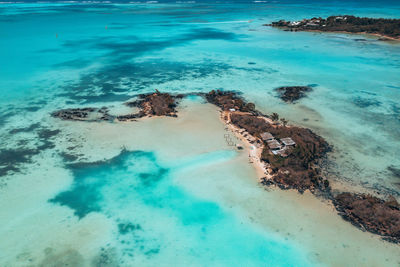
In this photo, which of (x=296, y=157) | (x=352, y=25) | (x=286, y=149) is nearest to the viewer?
(x=296, y=157)

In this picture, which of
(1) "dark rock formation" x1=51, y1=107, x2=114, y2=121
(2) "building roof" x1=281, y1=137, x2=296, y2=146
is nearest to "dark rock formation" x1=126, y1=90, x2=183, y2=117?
(1) "dark rock formation" x1=51, y1=107, x2=114, y2=121

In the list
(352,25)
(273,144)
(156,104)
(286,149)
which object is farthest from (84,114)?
(352,25)

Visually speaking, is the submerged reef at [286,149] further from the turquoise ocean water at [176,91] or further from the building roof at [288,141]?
the turquoise ocean water at [176,91]

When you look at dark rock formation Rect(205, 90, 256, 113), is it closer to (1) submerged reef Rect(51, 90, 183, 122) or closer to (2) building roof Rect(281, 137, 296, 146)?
(1) submerged reef Rect(51, 90, 183, 122)

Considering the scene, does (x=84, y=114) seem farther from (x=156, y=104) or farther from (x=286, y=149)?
(x=286, y=149)

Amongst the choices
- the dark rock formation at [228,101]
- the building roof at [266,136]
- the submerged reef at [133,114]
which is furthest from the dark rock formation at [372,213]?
the submerged reef at [133,114]

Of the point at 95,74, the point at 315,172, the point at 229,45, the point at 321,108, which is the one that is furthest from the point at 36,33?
the point at 315,172
